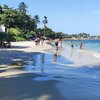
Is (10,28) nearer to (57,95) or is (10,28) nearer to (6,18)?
(6,18)

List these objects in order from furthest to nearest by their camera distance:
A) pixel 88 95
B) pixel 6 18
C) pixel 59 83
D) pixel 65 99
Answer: pixel 6 18, pixel 59 83, pixel 88 95, pixel 65 99

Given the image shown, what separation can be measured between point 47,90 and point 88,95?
4.98 feet

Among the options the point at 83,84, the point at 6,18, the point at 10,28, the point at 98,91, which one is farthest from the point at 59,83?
the point at 10,28

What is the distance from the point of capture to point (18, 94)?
10.8 meters

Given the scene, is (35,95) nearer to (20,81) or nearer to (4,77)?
(20,81)

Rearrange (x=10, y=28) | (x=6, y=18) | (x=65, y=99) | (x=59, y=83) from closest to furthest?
(x=65, y=99)
(x=59, y=83)
(x=6, y=18)
(x=10, y=28)

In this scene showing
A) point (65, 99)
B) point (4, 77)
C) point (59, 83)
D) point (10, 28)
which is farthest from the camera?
point (10, 28)

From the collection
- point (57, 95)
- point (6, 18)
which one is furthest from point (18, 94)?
point (6, 18)

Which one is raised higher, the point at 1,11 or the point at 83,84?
the point at 1,11

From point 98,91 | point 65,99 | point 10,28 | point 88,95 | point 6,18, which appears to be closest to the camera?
point 65,99

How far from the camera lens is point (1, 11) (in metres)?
93.0

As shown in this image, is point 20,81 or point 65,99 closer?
point 65,99

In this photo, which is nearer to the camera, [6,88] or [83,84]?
[6,88]

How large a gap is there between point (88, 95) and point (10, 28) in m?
79.8
